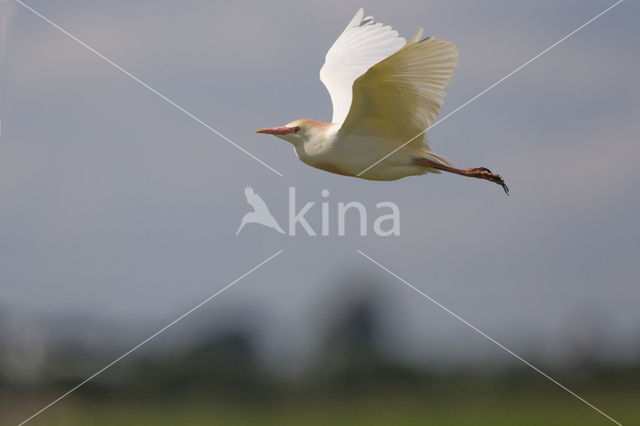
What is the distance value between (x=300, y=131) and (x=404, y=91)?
331 mm

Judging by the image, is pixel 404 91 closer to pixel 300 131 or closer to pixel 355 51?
pixel 300 131

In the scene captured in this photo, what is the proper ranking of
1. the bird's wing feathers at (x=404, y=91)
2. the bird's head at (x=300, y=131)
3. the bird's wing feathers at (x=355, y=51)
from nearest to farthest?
the bird's wing feathers at (x=404, y=91), the bird's head at (x=300, y=131), the bird's wing feathers at (x=355, y=51)

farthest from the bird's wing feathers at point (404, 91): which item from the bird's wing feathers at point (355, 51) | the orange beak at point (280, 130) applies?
the bird's wing feathers at point (355, 51)

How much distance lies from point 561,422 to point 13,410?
3.90 m

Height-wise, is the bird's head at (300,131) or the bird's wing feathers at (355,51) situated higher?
the bird's wing feathers at (355,51)

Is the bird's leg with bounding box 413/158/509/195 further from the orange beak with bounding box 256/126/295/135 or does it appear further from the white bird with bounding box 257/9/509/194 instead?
the orange beak with bounding box 256/126/295/135

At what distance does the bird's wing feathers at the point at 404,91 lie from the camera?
219cm

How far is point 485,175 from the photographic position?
2.40 metres

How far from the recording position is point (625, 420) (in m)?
5.27

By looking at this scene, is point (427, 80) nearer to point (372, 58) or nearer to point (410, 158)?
point (410, 158)

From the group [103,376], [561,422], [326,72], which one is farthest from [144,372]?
[326,72]

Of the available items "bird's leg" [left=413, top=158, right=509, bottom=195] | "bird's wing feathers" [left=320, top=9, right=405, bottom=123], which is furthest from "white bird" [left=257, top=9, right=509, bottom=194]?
"bird's wing feathers" [left=320, top=9, right=405, bottom=123]

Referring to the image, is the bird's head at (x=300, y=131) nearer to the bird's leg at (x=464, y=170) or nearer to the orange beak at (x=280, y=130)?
the orange beak at (x=280, y=130)

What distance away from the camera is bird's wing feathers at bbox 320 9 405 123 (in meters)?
2.94
